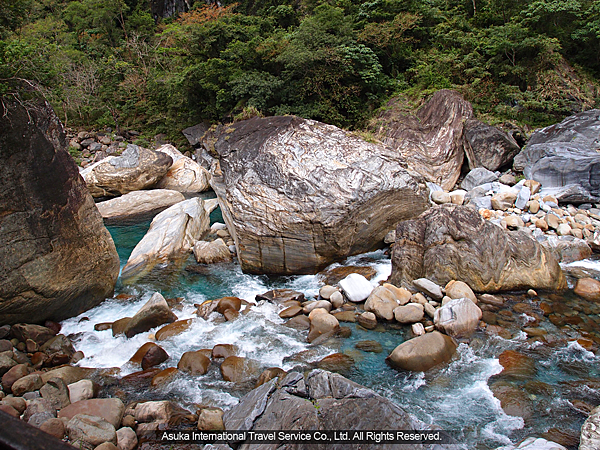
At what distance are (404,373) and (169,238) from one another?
741cm

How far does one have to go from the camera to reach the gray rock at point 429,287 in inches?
293

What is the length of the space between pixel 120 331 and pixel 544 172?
39.8 ft

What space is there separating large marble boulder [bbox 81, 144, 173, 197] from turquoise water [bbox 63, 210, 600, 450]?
358 inches

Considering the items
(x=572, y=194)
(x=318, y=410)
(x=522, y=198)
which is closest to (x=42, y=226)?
(x=318, y=410)

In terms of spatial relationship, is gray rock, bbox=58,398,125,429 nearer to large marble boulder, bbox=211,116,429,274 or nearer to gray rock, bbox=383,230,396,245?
large marble boulder, bbox=211,116,429,274

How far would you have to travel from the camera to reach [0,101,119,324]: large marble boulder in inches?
243

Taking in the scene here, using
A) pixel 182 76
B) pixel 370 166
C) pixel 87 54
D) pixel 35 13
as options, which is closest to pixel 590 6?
pixel 370 166

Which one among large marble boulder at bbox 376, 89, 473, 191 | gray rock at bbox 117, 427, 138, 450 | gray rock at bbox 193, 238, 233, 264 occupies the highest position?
large marble boulder at bbox 376, 89, 473, 191

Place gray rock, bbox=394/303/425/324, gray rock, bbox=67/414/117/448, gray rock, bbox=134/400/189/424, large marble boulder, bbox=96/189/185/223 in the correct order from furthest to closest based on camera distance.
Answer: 1. large marble boulder, bbox=96/189/185/223
2. gray rock, bbox=394/303/425/324
3. gray rock, bbox=134/400/189/424
4. gray rock, bbox=67/414/117/448

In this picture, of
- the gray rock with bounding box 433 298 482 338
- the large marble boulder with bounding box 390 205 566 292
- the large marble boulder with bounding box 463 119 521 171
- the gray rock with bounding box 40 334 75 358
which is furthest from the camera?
the large marble boulder with bounding box 463 119 521 171

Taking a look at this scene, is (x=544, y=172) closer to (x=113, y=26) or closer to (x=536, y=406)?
(x=536, y=406)

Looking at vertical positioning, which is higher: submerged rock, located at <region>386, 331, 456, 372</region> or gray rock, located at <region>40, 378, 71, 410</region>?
gray rock, located at <region>40, 378, 71, 410</region>

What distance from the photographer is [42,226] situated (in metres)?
6.60

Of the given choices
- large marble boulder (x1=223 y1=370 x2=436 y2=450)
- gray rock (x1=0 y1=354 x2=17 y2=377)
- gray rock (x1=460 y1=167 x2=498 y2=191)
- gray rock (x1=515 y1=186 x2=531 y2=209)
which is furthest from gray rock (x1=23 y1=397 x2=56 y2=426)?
gray rock (x1=460 y1=167 x2=498 y2=191)
